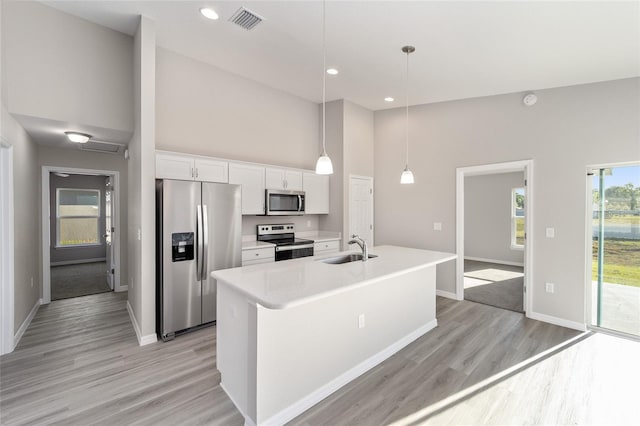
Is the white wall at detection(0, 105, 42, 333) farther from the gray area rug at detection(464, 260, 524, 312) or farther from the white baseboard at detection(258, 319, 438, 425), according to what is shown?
the gray area rug at detection(464, 260, 524, 312)

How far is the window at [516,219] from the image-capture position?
7117 mm

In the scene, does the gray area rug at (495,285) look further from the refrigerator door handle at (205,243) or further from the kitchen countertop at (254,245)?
the refrigerator door handle at (205,243)

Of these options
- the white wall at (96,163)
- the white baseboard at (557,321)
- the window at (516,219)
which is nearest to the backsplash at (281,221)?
the white wall at (96,163)

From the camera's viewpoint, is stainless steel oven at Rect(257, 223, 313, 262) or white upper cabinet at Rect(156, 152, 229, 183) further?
stainless steel oven at Rect(257, 223, 313, 262)

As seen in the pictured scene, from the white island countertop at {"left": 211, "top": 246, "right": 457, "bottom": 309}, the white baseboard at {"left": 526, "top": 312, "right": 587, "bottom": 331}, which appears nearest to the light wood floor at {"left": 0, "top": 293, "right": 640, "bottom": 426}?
the white baseboard at {"left": 526, "top": 312, "right": 587, "bottom": 331}

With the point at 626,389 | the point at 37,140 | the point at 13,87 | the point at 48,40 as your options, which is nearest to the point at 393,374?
the point at 626,389

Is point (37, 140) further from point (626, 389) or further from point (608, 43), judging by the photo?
point (626, 389)

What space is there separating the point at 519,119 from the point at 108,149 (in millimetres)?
6128

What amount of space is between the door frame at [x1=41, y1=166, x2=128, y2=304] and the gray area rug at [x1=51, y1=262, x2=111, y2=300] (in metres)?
0.29

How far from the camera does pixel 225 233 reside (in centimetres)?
352

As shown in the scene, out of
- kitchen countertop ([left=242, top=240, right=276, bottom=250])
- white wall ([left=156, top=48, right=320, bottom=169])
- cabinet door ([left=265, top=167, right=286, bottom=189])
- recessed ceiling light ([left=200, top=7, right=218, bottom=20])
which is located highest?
recessed ceiling light ([left=200, top=7, right=218, bottom=20])

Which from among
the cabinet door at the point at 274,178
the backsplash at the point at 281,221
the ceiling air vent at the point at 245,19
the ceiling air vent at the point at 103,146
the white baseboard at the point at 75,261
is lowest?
the white baseboard at the point at 75,261

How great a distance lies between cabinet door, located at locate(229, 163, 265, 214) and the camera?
396 centimetres

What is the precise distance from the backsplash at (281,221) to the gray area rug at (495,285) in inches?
113
